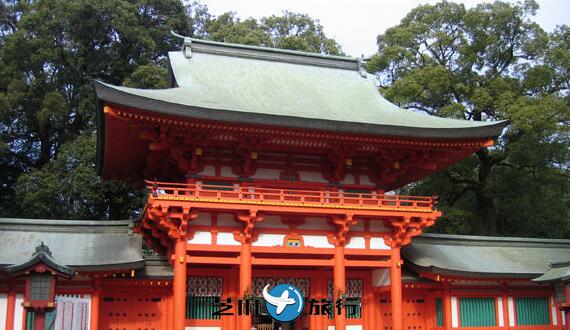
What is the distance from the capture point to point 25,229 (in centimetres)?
1616

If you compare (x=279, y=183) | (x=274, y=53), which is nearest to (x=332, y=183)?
(x=279, y=183)

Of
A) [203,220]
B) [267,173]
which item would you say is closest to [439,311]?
[267,173]

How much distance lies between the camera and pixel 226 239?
598 inches

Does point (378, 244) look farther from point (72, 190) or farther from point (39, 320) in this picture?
point (72, 190)

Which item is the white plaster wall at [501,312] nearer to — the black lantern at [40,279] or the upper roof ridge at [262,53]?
the upper roof ridge at [262,53]

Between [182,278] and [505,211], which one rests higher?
[505,211]

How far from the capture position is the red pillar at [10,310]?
14.0 metres

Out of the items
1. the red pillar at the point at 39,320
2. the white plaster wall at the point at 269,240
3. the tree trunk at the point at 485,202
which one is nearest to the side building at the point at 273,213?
the white plaster wall at the point at 269,240

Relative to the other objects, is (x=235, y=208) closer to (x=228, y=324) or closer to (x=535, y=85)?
(x=228, y=324)

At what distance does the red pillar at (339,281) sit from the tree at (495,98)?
15.5m

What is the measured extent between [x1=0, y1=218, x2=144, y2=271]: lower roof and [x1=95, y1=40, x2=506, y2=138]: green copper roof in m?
4.05

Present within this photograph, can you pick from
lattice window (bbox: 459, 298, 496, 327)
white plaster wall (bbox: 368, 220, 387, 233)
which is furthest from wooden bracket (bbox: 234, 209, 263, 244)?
lattice window (bbox: 459, 298, 496, 327)

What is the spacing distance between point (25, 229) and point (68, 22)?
2094 cm

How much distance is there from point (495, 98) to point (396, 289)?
17629mm
